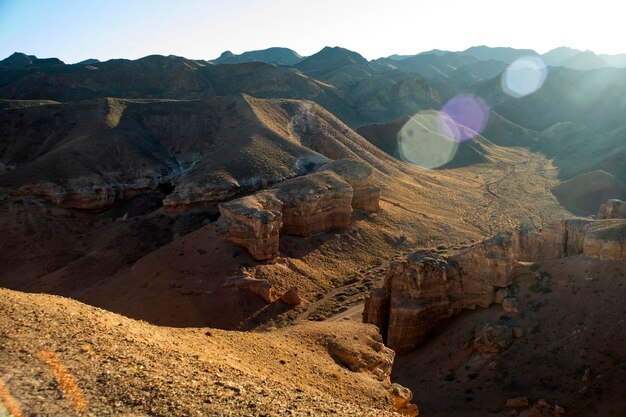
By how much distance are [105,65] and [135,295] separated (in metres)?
95.4

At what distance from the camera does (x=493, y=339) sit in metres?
23.9

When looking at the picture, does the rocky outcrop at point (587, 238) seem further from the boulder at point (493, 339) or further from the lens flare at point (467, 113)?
the lens flare at point (467, 113)

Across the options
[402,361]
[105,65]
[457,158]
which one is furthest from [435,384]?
[105,65]

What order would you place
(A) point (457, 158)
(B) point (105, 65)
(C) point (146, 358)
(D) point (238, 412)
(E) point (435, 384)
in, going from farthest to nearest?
1. (B) point (105, 65)
2. (A) point (457, 158)
3. (E) point (435, 384)
4. (C) point (146, 358)
5. (D) point (238, 412)

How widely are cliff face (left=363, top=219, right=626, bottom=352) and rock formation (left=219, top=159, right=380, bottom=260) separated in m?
10.1

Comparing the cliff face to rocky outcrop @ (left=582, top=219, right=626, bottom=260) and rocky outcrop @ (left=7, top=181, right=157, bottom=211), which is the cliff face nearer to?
rocky outcrop @ (left=582, top=219, right=626, bottom=260)

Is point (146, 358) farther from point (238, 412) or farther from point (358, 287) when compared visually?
point (358, 287)

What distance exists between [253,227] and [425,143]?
191 ft

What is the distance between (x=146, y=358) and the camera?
11.9 meters

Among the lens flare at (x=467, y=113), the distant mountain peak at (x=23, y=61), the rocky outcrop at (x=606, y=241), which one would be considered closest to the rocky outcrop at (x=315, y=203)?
the rocky outcrop at (x=606, y=241)

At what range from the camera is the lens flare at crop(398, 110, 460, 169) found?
83562mm

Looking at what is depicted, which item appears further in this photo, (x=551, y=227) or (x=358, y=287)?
(x=358, y=287)

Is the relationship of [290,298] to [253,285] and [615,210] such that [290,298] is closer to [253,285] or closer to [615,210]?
[253,285]

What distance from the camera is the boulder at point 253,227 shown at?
34906 mm
